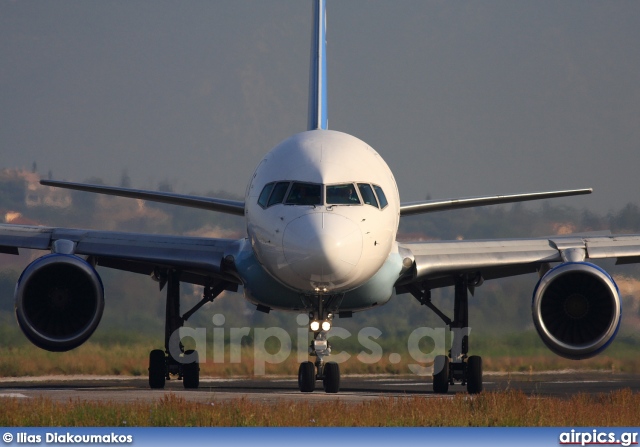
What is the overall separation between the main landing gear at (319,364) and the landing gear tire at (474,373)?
12.9 ft

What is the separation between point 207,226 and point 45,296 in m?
11.8

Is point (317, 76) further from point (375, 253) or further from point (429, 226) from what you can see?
point (429, 226)

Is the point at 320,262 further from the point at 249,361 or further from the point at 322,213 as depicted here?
the point at 249,361

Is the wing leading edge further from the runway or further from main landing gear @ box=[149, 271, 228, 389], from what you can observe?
the runway

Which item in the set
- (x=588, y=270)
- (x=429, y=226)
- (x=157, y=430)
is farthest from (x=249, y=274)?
(x=429, y=226)

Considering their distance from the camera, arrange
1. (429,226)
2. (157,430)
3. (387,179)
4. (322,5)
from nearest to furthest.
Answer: (157,430) → (387,179) → (322,5) → (429,226)

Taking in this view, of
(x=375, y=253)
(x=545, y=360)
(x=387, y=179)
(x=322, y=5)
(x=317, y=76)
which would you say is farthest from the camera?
(x=545, y=360)

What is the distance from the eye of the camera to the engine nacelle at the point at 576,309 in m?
20.4

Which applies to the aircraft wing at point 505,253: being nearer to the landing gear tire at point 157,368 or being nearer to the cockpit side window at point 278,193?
the cockpit side window at point 278,193

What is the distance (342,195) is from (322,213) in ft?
2.30

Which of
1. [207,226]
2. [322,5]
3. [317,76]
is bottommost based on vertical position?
[207,226]

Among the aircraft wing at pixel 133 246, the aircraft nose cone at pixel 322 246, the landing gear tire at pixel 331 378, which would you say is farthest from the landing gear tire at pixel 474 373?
the aircraft nose cone at pixel 322 246

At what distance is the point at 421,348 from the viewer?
31.2 meters

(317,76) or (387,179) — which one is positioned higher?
(317,76)
